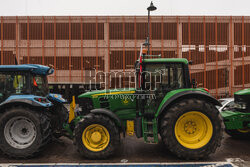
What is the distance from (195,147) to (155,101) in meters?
1.50

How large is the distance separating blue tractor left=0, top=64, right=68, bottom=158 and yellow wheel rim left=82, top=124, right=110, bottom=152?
1.11 m

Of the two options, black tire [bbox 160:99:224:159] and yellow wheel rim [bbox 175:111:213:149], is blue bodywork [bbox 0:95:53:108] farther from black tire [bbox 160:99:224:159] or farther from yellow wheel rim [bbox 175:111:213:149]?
yellow wheel rim [bbox 175:111:213:149]

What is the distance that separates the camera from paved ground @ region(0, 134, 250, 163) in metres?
4.45

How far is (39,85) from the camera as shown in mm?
5488

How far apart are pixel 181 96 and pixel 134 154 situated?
2.02 m

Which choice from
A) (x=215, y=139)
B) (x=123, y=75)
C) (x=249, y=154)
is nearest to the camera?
(x=215, y=139)

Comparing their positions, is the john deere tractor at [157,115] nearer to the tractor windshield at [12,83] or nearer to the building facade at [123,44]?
the tractor windshield at [12,83]

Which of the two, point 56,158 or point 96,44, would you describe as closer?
point 56,158

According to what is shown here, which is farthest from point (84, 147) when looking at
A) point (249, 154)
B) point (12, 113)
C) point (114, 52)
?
point (114, 52)

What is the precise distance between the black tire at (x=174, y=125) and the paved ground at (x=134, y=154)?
0.97ft

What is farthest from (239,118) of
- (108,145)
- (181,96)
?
(108,145)

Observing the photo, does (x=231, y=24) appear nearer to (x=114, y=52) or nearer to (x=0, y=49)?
(x=114, y=52)

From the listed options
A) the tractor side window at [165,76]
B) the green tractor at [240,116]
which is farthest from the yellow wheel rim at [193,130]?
the green tractor at [240,116]

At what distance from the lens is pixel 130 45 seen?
2109 cm
